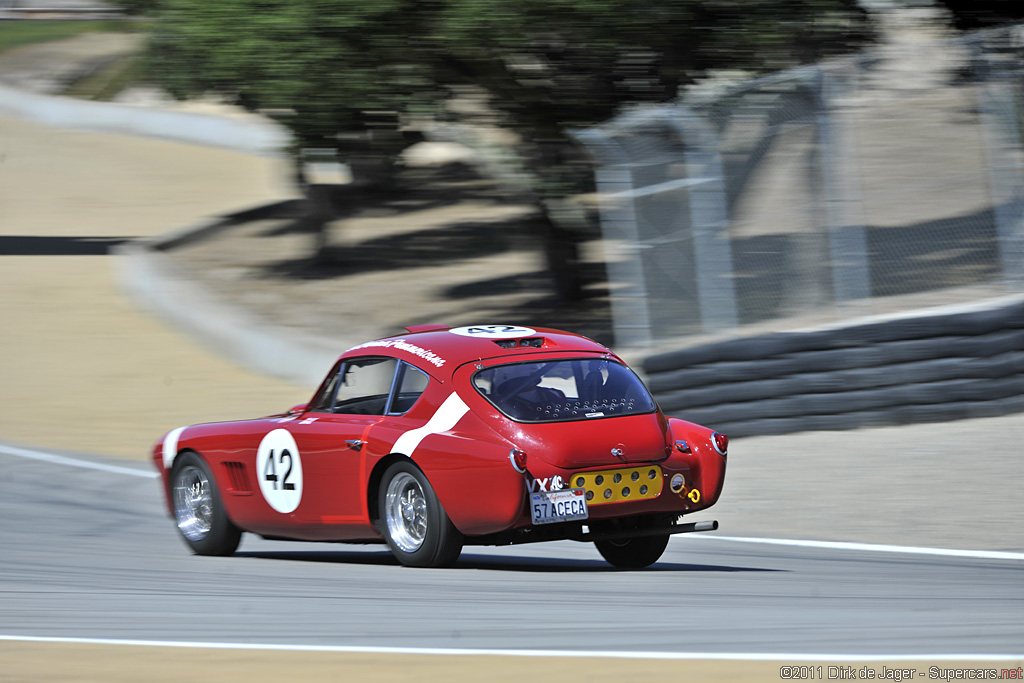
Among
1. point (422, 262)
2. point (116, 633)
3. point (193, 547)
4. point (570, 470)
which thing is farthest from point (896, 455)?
point (422, 262)

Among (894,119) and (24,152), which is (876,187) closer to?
(894,119)

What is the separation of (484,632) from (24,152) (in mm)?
40570

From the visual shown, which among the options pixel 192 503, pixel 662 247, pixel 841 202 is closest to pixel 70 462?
pixel 192 503

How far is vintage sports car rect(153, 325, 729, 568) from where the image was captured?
24.9ft

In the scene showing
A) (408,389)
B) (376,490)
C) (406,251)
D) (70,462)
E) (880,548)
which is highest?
(408,389)

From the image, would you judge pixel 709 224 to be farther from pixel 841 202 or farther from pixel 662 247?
pixel 841 202

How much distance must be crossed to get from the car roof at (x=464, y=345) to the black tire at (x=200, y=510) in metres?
1.50

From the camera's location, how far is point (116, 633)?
654 centimetres

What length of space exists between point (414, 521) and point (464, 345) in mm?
1045

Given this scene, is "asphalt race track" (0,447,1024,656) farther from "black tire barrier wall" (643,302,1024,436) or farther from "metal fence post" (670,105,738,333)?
"metal fence post" (670,105,738,333)

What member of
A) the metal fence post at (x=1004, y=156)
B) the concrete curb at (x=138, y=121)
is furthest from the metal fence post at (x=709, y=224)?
the concrete curb at (x=138, y=121)

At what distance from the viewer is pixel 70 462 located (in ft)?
46.1

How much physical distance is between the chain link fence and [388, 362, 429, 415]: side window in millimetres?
5247

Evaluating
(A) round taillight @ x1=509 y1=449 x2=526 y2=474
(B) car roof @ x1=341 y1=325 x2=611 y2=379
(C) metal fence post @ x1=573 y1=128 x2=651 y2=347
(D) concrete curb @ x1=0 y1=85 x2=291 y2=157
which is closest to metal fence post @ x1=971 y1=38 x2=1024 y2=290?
(C) metal fence post @ x1=573 y1=128 x2=651 y2=347
